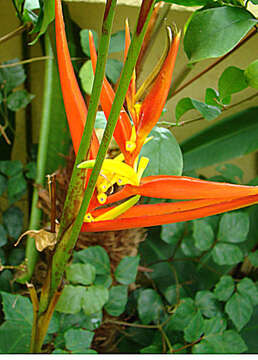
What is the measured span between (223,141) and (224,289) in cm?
25

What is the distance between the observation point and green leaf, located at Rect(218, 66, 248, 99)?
283 millimetres

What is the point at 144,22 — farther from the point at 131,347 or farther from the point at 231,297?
the point at 131,347

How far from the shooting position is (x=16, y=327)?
46 cm

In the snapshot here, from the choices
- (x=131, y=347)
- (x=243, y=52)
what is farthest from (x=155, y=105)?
(x=131, y=347)

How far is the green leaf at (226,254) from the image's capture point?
0.60m

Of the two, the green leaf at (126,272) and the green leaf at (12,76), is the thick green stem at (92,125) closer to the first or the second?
the green leaf at (126,272)

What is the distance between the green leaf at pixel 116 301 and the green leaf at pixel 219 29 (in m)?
0.39

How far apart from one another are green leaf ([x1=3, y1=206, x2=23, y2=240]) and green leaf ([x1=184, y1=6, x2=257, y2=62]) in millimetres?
497

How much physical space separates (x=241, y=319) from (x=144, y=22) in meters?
0.52

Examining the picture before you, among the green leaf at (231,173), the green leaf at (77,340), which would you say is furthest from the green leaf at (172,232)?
the green leaf at (77,340)

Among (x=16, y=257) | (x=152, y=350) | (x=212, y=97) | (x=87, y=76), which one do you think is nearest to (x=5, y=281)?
(x=16, y=257)

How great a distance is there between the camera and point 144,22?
6.0 inches

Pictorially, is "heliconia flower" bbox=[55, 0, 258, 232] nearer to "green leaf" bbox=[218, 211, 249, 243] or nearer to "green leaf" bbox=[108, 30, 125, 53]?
"green leaf" bbox=[108, 30, 125, 53]

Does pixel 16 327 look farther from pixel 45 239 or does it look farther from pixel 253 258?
pixel 253 258
